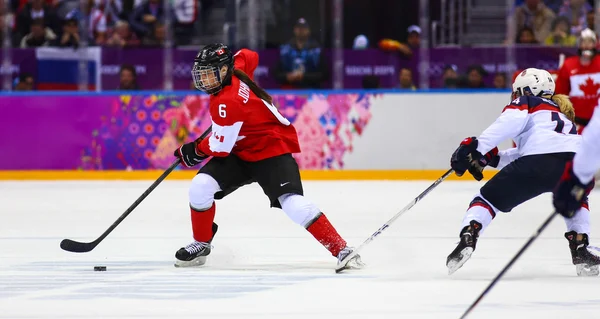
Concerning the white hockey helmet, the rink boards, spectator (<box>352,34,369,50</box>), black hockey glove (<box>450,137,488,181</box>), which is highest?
the white hockey helmet

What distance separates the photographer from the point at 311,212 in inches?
173

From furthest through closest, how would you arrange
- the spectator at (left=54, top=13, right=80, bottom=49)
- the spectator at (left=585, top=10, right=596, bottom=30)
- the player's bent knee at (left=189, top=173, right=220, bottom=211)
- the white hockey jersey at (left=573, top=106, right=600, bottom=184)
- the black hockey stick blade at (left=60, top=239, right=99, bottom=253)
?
the spectator at (left=54, top=13, right=80, bottom=49), the spectator at (left=585, top=10, right=596, bottom=30), the black hockey stick blade at (left=60, top=239, right=99, bottom=253), the player's bent knee at (left=189, top=173, right=220, bottom=211), the white hockey jersey at (left=573, top=106, right=600, bottom=184)

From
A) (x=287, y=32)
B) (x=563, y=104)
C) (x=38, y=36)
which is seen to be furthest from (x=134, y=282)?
(x=38, y=36)

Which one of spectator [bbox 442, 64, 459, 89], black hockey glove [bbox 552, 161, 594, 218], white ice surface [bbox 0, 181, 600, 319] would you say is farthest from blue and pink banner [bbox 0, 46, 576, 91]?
black hockey glove [bbox 552, 161, 594, 218]

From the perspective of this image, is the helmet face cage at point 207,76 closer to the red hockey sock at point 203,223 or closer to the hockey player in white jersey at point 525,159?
the red hockey sock at point 203,223

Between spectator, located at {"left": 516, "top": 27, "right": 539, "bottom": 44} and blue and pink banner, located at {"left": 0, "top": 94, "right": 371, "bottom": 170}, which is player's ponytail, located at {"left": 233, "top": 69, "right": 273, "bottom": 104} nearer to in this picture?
blue and pink banner, located at {"left": 0, "top": 94, "right": 371, "bottom": 170}

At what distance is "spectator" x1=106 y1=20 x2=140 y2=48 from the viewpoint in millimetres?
8961

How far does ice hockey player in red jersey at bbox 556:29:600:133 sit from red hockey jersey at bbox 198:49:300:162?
13.0 feet

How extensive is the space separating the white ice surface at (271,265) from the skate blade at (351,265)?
42mm

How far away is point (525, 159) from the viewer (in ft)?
14.0

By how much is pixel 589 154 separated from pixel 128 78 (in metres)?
6.28

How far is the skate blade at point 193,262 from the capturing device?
463 cm

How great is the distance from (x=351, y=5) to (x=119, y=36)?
2.03 m

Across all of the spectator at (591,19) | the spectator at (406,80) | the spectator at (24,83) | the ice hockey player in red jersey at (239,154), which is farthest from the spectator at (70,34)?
the ice hockey player in red jersey at (239,154)
